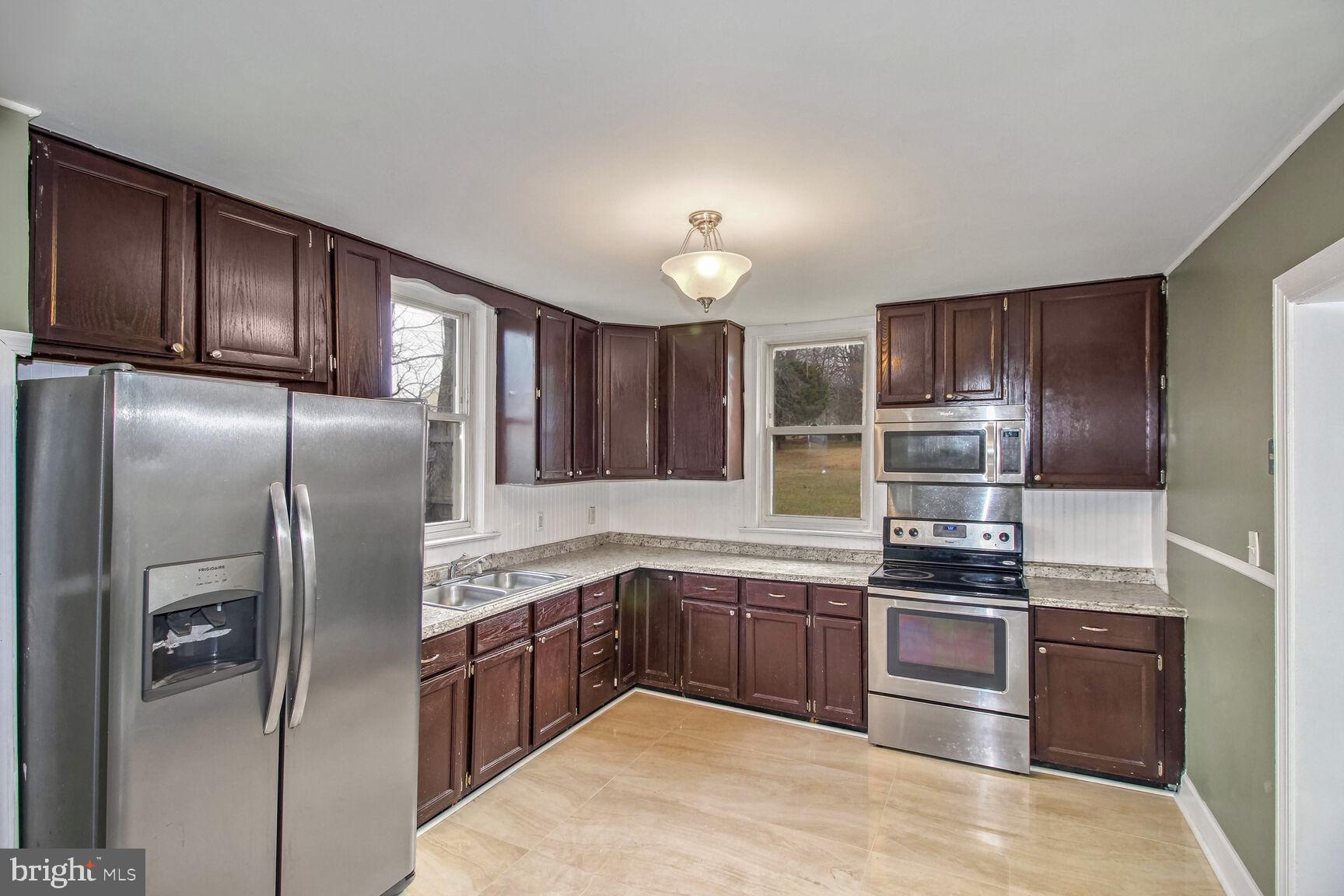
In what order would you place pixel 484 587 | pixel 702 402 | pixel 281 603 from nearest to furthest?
pixel 281 603 < pixel 484 587 < pixel 702 402

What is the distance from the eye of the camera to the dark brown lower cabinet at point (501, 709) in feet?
9.71

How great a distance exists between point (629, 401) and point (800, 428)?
1167 millimetres

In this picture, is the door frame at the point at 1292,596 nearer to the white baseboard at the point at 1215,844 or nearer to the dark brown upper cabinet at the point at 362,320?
the white baseboard at the point at 1215,844

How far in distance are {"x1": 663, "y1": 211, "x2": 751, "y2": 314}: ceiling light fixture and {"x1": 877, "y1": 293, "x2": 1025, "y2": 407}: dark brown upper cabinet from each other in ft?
5.74

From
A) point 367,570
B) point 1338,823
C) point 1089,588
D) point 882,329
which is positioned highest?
point 882,329

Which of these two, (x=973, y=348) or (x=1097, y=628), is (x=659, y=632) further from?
(x=973, y=348)

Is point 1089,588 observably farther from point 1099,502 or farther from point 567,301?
point 567,301

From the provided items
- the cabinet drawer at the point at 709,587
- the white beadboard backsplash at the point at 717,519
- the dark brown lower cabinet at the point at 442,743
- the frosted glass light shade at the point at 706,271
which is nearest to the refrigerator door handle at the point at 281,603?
the dark brown lower cabinet at the point at 442,743

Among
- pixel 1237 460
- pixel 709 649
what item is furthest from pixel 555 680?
pixel 1237 460

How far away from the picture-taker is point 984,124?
181 centimetres

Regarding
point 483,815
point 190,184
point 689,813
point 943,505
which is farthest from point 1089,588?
point 190,184

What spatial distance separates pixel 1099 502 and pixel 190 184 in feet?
14.2

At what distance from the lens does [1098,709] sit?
3.15 m

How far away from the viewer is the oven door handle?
3281 mm
